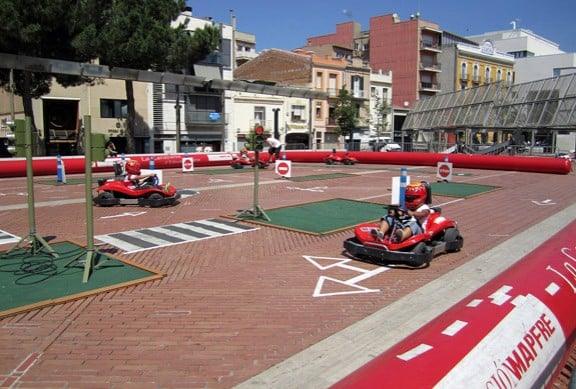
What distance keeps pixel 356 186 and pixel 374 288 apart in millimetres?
13844

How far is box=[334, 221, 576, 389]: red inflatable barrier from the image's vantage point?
122 inches

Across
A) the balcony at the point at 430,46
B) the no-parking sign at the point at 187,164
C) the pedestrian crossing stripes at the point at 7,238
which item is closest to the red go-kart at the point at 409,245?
the pedestrian crossing stripes at the point at 7,238

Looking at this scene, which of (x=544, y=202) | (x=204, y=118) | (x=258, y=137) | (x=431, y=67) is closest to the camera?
(x=258, y=137)

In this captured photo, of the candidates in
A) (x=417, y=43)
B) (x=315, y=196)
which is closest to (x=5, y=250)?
(x=315, y=196)

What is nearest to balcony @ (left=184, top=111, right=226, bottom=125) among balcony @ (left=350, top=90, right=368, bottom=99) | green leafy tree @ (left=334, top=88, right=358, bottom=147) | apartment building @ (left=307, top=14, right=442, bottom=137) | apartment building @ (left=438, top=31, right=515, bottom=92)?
green leafy tree @ (left=334, top=88, right=358, bottom=147)

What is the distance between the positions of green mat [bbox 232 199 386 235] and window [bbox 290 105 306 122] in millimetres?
41524

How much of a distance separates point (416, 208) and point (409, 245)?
0.91 m

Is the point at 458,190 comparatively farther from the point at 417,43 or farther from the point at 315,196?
the point at 417,43

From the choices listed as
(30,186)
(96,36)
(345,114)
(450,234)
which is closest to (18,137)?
(30,186)

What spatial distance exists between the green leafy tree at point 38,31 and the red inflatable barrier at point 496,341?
2897cm

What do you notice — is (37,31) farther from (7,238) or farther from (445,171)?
(445,171)

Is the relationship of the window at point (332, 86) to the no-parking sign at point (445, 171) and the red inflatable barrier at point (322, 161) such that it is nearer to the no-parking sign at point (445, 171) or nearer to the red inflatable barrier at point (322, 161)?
the red inflatable barrier at point (322, 161)

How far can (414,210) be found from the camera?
29.4 ft

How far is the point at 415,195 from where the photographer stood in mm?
8773
